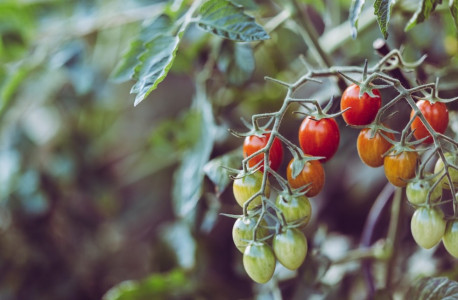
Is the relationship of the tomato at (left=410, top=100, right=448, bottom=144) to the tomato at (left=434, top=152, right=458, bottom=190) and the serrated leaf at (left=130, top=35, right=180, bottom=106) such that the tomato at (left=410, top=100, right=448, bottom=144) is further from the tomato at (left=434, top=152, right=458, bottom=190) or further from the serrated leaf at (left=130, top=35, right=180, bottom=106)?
the serrated leaf at (left=130, top=35, right=180, bottom=106)

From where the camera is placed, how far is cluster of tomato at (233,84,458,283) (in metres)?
0.51

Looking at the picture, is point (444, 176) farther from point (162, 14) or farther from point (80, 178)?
point (80, 178)

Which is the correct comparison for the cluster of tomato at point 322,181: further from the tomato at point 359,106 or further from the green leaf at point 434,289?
the green leaf at point 434,289

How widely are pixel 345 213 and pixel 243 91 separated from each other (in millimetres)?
360

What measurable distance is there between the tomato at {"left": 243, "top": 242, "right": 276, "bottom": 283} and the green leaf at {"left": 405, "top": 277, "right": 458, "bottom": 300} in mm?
229

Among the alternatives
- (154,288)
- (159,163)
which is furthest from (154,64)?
(159,163)

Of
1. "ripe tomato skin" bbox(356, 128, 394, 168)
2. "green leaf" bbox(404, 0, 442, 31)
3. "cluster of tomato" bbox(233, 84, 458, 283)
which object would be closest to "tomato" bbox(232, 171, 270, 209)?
"cluster of tomato" bbox(233, 84, 458, 283)

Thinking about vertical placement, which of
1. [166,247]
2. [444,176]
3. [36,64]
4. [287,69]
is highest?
[36,64]

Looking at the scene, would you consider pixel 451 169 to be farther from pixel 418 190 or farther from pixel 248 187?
pixel 248 187

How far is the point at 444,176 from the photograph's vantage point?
1.65 feet

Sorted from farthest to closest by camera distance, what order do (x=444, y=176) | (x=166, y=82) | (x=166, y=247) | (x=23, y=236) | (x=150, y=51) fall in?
(x=166, y=82)
(x=23, y=236)
(x=166, y=247)
(x=150, y=51)
(x=444, y=176)

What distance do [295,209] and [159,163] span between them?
868mm

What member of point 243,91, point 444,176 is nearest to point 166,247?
point 243,91

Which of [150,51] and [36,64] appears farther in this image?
[36,64]
